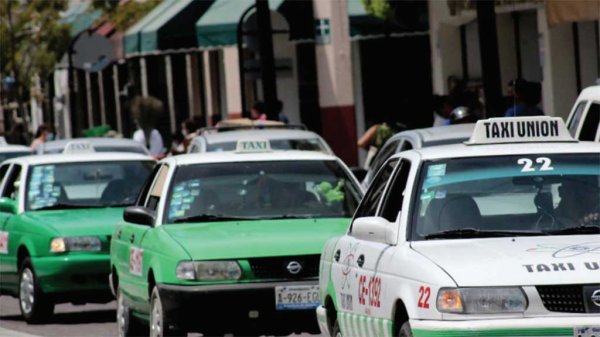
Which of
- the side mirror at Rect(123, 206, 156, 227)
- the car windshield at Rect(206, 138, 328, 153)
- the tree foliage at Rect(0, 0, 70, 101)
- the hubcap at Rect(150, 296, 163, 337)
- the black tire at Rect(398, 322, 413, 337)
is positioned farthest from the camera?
the tree foliage at Rect(0, 0, 70, 101)

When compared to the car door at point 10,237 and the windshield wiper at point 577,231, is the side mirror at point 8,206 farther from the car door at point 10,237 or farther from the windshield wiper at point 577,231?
the windshield wiper at point 577,231

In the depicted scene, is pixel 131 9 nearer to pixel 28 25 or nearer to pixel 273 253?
pixel 28 25

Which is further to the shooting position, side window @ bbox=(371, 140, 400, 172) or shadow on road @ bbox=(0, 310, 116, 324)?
shadow on road @ bbox=(0, 310, 116, 324)

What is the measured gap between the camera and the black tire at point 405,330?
864cm

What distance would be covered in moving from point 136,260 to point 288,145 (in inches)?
254

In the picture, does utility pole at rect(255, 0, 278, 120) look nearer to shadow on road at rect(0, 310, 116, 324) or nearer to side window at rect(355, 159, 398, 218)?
shadow on road at rect(0, 310, 116, 324)

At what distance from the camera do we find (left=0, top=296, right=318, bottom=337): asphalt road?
634 inches

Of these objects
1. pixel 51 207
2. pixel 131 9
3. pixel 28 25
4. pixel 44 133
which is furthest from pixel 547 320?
pixel 28 25

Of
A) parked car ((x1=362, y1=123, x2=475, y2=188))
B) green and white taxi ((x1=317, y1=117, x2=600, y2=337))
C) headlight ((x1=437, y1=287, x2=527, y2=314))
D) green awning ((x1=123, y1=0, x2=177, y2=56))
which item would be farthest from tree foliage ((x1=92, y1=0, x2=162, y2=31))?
headlight ((x1=437, y1=287, x2=527, y2=314))

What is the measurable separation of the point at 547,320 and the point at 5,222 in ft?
35.1

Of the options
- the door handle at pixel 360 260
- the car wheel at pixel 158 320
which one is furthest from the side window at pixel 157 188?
the door handle at pixel 360 260

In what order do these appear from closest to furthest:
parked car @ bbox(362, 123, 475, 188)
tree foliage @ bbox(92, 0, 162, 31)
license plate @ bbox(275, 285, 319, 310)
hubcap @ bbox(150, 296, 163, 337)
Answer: license plate @ bbox(275, 285, 319, 310) → hubcap @ bbox(150, 296, 163, 337) → parked car @ bbox(362, 123, 475, 188) → tree foliage @ bbox(92, 0, 162, 31)

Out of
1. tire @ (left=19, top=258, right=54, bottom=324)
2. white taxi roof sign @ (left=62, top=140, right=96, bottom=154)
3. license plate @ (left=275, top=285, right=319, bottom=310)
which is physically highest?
white taxi roof sign @ (left=62, top=140, right=96, bottom=154)

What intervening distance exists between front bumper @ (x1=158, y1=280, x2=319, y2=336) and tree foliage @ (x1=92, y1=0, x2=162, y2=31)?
34.2m
